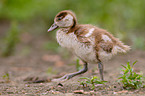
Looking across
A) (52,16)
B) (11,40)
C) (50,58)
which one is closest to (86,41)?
(11,40)

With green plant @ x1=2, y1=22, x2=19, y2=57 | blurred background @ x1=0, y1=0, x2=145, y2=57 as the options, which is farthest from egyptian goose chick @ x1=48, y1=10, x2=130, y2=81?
blurred background @ x1=0, y1=0, x2=145, y2=57

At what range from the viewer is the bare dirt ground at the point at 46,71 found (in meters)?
3.92

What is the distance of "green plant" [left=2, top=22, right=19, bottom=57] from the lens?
6.98 meters

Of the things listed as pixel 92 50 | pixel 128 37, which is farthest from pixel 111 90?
pixel 128 37

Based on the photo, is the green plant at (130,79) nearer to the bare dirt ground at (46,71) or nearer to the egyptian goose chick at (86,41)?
the bare dirt ground at (46,71)

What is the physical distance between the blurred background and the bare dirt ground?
15 cm

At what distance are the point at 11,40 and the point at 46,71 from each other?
162cm

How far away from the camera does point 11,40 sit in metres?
7.18

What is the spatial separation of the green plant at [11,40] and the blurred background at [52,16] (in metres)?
0.67

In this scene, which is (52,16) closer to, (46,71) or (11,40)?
(11,40)

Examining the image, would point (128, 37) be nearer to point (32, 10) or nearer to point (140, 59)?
point (140, 59)

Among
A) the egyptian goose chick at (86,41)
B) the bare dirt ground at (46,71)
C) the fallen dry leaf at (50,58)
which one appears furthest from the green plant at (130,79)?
the fallen dry leaf at (50,58)

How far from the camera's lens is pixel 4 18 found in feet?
38.9

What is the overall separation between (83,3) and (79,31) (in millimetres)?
5788
